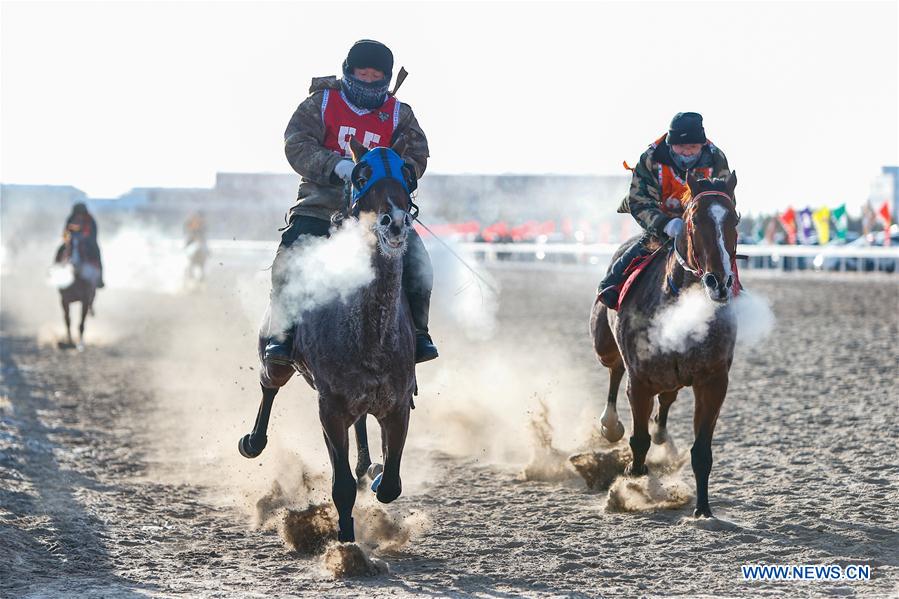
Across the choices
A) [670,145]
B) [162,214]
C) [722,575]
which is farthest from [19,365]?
[162,214]

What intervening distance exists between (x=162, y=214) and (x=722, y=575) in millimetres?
86611

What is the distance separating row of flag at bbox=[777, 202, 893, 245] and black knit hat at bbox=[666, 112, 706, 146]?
32093mm

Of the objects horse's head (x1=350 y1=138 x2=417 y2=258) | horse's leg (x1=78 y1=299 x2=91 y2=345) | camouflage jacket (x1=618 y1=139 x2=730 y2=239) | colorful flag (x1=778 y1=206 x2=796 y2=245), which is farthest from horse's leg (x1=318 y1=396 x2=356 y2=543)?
colorful flag (x1=778 y1=206 x2=796 y2=245)

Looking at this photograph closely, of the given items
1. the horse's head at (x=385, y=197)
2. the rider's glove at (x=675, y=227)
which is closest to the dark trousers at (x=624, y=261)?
the rider's glove at (x=675, y=227)

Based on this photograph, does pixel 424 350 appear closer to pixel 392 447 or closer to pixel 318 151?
pixel 392 447

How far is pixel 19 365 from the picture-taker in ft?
62.4

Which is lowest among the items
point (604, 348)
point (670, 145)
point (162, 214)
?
point (604, 348)

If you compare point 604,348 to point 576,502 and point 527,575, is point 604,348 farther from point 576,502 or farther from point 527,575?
point 527,575

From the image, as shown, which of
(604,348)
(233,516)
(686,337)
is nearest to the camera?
(686,337)

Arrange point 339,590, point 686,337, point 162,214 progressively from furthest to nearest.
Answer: point 162,214 < point 686,337 < point 339,590

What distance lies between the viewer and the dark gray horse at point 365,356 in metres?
7.02

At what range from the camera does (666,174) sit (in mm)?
9195

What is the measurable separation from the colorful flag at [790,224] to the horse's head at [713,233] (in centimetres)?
3434

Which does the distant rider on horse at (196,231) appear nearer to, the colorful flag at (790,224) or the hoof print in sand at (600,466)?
the colorful flag at (790,224)
